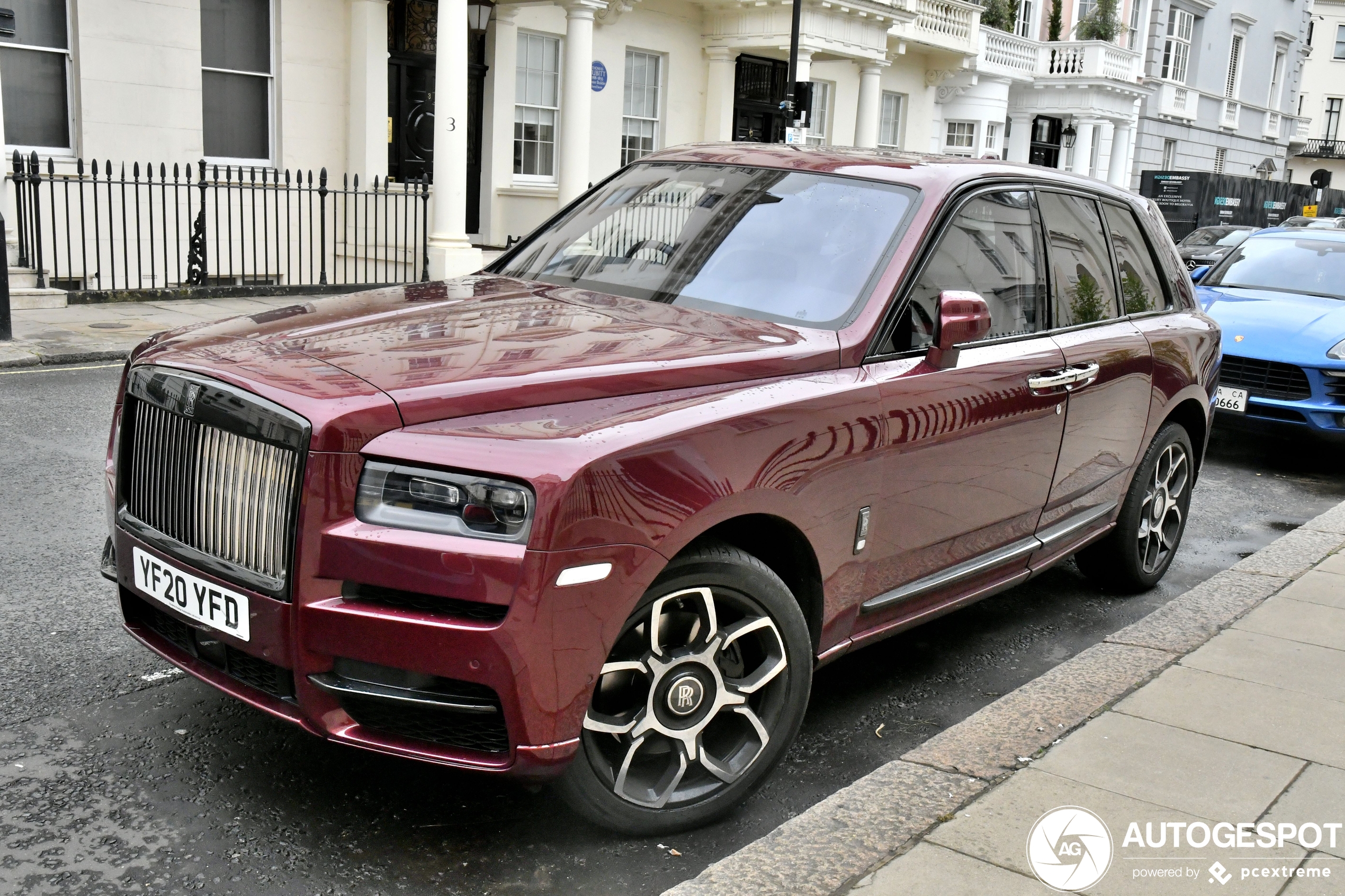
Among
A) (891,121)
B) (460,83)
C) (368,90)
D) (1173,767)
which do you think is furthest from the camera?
(891,121)

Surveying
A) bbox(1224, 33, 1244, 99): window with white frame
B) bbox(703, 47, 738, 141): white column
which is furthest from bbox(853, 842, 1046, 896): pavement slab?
bbox(1224, 33, 1244, 99): window with white frame

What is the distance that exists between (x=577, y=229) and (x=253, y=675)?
221cm

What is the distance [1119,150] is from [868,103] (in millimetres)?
16098

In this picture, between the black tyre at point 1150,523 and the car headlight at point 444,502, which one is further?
the black tyre at point 1150,523

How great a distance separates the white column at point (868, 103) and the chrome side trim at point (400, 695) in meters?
23.7

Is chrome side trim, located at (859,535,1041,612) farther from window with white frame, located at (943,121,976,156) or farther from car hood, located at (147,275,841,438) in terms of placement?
window with white frame, located at (943,121,976,156)

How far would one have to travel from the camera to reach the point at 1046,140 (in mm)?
38250

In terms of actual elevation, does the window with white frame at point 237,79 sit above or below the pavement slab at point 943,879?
above

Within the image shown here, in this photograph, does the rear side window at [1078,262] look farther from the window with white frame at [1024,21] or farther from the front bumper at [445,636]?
the window with white frame at [1024,21]

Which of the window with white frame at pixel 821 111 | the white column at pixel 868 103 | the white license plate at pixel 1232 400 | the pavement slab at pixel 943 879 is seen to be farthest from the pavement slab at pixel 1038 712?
the window with white frame at pixel 821 111


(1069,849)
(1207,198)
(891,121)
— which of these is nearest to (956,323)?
(1069,849)

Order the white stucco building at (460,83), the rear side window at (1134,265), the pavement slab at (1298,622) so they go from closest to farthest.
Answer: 1. the pavement slab at (1298,622)
2. the rear side window at (1134,265)
3. the white stucco building at (460,83)

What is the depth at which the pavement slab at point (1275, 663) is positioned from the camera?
13.9ft

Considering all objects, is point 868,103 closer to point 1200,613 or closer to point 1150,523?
point 1150,523
